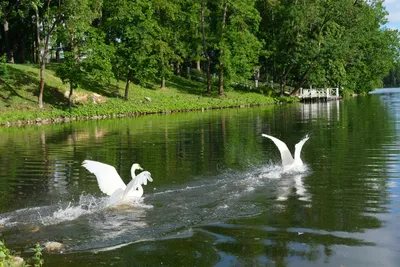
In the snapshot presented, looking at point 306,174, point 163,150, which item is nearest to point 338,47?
point 163,150

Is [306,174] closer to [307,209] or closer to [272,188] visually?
[272,188]

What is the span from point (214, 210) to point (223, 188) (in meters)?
2.24

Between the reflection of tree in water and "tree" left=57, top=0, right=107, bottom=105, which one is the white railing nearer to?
"tree" left=57, top=0, right=107, bottom=105

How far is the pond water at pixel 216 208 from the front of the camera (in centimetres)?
820

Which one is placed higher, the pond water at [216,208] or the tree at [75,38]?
the tree at [75,38]

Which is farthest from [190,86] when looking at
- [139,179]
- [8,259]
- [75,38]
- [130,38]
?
[8,259]

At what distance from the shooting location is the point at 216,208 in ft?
36.3

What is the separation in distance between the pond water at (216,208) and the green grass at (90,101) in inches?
799

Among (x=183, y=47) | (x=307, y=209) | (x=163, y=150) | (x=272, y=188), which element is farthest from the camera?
(x=183, y=47)

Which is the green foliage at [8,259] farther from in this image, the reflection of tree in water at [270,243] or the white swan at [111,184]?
the white swan at [111,184]

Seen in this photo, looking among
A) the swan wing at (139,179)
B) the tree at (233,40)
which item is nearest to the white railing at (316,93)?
the tree at (233,40)

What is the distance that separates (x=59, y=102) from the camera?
148ft

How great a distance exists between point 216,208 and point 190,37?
54140mm

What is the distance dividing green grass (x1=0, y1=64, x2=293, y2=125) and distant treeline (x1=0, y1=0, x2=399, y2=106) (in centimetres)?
191
